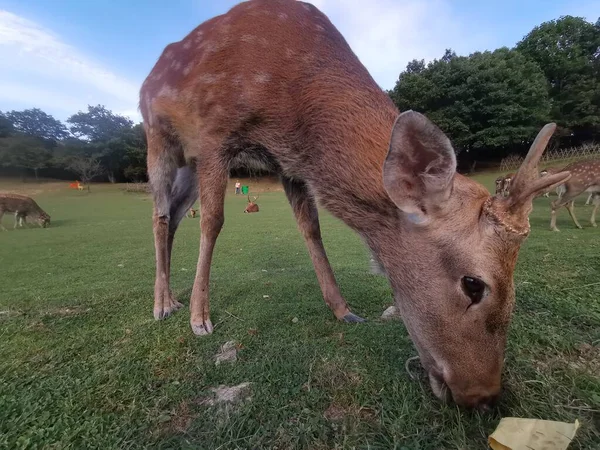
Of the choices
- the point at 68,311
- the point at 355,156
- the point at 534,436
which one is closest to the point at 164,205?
the point at 68,311

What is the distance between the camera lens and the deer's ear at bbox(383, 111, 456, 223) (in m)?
1.67

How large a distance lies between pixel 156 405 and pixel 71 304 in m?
2.55

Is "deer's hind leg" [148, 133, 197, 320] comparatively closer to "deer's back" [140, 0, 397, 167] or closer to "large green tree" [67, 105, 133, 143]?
"deer's back" [140, 0, 397, 167]

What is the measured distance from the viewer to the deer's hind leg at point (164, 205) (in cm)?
347

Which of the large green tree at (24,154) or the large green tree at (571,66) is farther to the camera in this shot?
the large green tree at (24,154)

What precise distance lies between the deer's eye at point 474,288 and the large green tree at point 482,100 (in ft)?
122

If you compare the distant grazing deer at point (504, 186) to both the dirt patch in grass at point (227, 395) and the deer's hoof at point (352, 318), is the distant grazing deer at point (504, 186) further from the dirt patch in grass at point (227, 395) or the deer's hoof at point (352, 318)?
the dirt patch in grass at point (227, 395)

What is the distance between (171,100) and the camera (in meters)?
3.29

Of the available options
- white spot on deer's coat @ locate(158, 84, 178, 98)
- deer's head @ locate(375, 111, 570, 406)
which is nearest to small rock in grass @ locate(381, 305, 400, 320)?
deer's head @ locate(375, 111, 570, 406)

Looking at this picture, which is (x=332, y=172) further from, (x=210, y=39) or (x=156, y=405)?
(x=210, y=39)

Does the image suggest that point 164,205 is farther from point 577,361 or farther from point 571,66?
point 571,66

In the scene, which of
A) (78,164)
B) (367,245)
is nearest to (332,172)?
(367,245)

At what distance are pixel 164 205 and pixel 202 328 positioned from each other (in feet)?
4.94

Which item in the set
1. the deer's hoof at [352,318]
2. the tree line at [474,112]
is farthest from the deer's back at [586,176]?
the tree line at [474,112]
